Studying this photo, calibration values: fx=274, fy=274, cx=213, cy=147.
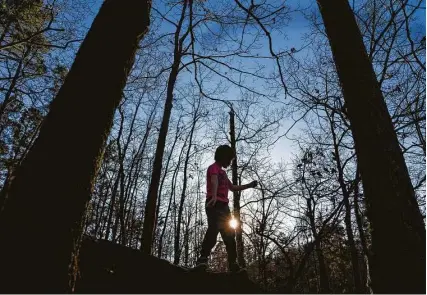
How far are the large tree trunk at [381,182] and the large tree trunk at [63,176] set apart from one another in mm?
1886

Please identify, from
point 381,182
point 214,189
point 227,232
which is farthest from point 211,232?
point 381,182

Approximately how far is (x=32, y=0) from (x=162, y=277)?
8639 mm

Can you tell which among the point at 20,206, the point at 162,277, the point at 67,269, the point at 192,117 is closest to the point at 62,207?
the point at 20,206

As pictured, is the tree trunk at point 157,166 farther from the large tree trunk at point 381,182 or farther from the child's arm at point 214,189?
the large tree trunk at point 381,182

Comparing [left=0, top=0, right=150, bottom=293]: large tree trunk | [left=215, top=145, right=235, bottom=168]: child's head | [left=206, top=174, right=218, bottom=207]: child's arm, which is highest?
[left=215, top=145, right=235, bottom=168]: child's head

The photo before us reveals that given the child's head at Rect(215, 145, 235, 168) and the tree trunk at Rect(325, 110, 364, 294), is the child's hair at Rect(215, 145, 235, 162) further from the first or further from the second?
the tree trunk at Rect(325, 110, 364, 294)

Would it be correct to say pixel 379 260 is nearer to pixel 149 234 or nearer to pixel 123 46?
pixel 123 46

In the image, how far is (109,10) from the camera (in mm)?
2033

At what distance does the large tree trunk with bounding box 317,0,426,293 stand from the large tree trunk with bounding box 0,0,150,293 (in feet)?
6.19

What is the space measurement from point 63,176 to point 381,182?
6.85 ft

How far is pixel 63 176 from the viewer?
140 cm

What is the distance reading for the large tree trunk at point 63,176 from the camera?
1220 mm

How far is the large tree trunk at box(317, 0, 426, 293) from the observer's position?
68.9 inches

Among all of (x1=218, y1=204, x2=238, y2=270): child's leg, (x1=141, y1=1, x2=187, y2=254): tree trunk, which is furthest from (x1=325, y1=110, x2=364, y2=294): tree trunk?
(x1=141, y1=1, x2=187, y2=254): tree trunk
